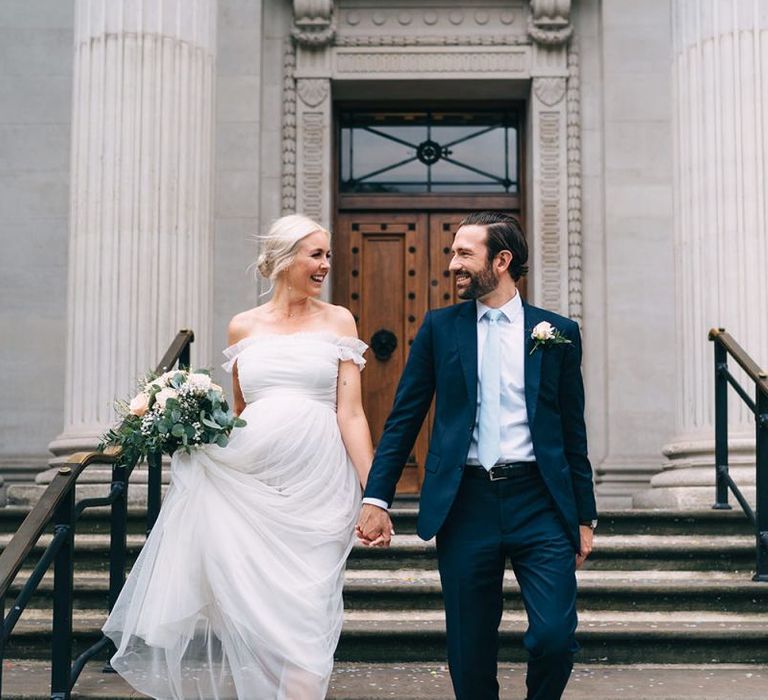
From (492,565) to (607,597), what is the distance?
A: 2.89m

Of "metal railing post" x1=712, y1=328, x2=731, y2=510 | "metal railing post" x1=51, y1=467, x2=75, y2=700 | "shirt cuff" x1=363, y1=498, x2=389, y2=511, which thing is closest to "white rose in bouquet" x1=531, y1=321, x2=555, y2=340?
"shirt cuff" x1=363, y1=498, x2=389, y2=511

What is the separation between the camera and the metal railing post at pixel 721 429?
851 cm


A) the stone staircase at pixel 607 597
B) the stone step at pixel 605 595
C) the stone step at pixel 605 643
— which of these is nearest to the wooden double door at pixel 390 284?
the stone staircase at pixel 607 597

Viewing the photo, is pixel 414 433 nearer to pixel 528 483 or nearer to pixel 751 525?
pixel 528 483

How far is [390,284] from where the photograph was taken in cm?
1222

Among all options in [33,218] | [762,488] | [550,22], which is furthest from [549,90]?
[762,488]

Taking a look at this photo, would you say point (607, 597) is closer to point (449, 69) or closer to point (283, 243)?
point (283, 243)

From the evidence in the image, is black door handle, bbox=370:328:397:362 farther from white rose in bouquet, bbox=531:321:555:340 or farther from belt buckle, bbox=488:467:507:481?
belt buckle, bbox=488:467:507:481

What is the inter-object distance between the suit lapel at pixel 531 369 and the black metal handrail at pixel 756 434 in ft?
10.6

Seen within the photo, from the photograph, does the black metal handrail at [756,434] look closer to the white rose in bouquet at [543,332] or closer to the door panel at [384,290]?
the white rose in bouquet at [543,332]

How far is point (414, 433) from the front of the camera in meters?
4.95

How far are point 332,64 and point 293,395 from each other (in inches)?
276

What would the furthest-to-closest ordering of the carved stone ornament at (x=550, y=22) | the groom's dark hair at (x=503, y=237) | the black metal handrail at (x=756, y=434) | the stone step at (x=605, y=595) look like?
the carved stone ornament at (x=550, y=22)
the black metal handrail at (x=756, y=434)
the stone step at (x=605, y=595)
the groom's dark hair at (x=503, y=237)

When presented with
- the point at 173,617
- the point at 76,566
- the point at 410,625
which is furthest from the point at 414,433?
the point at 76,566
